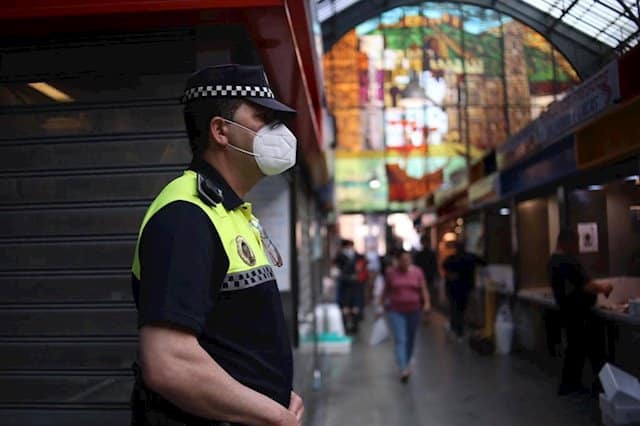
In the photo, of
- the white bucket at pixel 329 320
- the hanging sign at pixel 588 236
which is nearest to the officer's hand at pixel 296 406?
the hanging sign at pixel 588 236

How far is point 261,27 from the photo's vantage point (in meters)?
3.11

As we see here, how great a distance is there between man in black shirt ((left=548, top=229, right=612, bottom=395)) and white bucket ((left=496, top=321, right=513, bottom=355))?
335 centimetres

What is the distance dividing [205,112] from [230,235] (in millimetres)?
391

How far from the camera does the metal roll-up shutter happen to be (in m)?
3.25

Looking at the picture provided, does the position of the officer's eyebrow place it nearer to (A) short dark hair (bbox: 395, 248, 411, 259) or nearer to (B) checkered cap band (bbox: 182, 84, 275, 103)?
(B) checkered cap band (bbox: 182, 84, 275, 103)

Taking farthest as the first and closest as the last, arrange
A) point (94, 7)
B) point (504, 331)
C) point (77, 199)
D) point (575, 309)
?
point (504, 331)
point (575, 309)
point (77, 199)
point (94, 7)

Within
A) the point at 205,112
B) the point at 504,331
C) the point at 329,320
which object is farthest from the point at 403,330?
the point at 205,112

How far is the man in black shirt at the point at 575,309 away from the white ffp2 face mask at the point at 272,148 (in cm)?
302

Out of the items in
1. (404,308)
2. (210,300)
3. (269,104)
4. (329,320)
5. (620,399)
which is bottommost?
(329,320)

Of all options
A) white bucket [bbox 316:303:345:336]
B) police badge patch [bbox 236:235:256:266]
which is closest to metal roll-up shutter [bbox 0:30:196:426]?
police badge patch [bbox 236:235:256:266]

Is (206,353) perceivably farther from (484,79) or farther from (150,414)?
(484,79)

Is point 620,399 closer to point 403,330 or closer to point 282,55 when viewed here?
point 282,55

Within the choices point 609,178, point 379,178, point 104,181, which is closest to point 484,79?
point 609,178

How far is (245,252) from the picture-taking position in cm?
161
